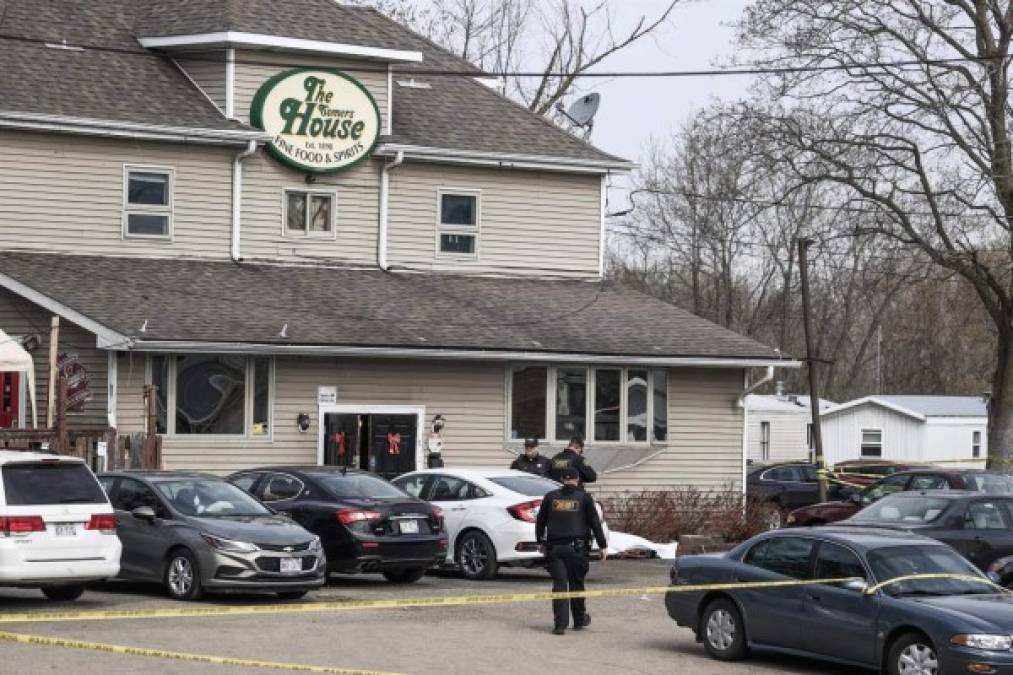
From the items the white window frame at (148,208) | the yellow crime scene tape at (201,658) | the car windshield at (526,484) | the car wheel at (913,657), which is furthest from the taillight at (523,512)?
the white window frame at (148,208)

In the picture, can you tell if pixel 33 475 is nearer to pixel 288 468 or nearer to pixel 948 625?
pixel 288 468

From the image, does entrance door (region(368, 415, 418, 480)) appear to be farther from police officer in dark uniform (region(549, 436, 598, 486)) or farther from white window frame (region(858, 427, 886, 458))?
white window frame (region(858, 427, 886, 458))

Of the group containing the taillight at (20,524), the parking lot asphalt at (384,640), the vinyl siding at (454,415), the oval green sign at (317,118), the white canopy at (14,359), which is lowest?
the parking lot asphalt at (384,640)

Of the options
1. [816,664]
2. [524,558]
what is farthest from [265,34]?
[816,664]

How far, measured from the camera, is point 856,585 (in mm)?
16984

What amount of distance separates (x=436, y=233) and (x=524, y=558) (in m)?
11.6

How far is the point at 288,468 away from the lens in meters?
24.3

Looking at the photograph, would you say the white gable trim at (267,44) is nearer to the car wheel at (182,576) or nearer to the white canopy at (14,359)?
the white canopy at (14,359)

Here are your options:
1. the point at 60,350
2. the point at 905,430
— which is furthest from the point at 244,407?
the point at 905,430

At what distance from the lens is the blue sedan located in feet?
52.6

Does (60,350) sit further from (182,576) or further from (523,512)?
(182,576)

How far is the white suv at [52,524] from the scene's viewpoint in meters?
18.9

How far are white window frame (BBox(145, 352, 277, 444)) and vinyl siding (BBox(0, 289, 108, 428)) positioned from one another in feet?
2.95

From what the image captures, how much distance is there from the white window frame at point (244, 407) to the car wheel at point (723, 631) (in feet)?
43.6
